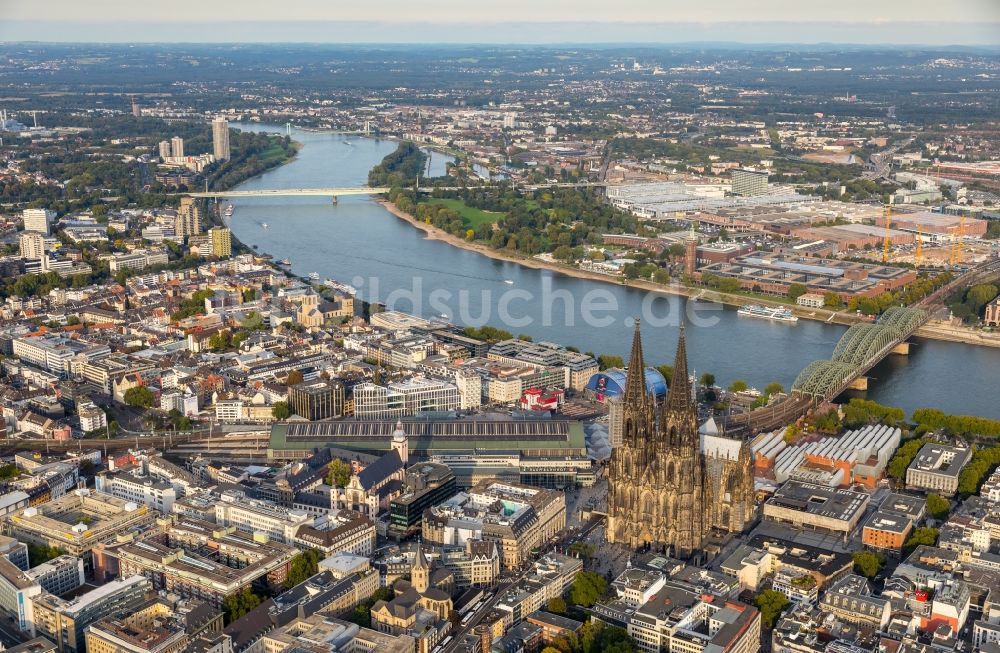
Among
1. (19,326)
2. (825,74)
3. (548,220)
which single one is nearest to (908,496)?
(19,326)

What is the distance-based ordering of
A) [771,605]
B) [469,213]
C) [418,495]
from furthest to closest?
[469,213] < [418,495] < [771,605]

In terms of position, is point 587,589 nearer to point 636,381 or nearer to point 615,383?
point 636,381

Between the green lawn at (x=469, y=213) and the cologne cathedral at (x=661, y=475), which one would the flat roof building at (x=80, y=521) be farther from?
the green lawn at (x=469, y=213)

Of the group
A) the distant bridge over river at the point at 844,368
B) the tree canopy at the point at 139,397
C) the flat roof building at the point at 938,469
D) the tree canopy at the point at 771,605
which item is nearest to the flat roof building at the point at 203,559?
the tree canopy at the point at 771,605

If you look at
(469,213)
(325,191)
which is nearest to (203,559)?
(469,213)

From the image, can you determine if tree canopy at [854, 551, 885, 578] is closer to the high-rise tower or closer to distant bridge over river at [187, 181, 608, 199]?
distant bridge over river at [187, 181, 608, 199]

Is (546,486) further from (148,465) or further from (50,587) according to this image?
(50,587)

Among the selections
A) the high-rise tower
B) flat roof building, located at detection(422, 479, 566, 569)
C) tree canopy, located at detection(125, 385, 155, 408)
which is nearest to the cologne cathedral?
flat roof building, located at detection(422, 479, 566, 569)
